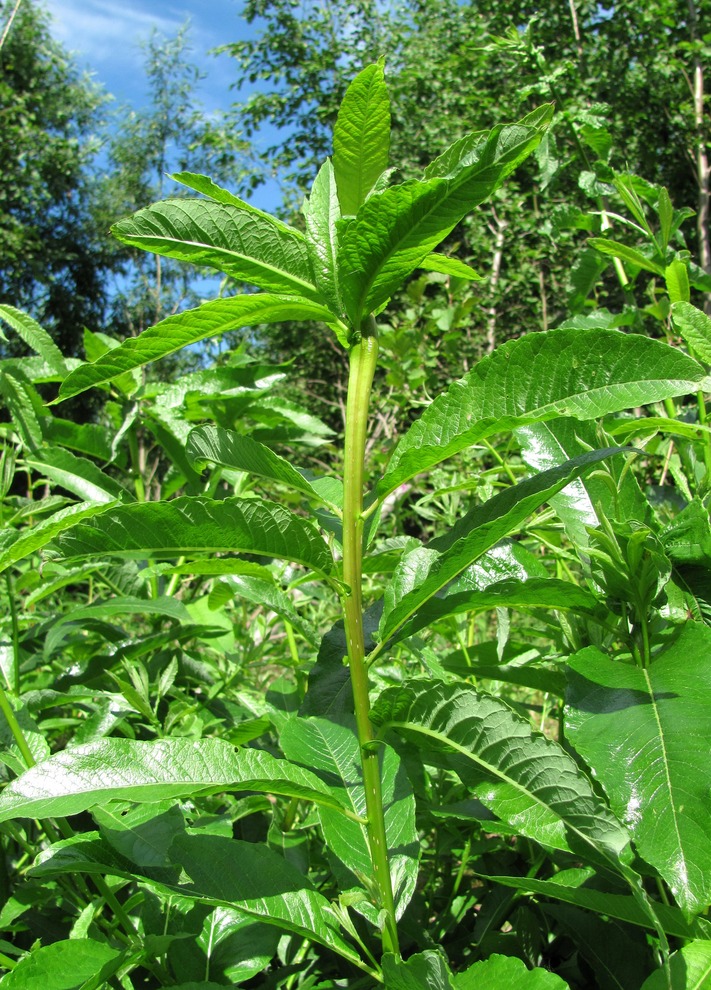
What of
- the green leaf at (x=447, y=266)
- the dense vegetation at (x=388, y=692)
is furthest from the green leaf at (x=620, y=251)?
the green leaf at (x=447, y=266)

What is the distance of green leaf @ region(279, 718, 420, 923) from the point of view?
0.69m

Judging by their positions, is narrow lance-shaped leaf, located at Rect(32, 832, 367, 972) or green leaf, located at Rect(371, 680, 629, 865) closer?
green leaf, located at Rect(371, 680, 629, 865)

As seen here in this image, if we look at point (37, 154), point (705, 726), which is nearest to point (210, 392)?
point (705, 726)

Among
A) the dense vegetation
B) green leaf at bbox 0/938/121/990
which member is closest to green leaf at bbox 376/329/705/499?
the dense vegetation

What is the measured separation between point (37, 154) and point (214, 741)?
1875cm

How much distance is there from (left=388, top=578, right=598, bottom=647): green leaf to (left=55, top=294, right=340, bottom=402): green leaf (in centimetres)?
28

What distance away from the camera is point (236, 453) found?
2.17ft

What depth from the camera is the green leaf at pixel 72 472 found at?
1.18m

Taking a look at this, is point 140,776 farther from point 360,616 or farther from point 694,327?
point 694,327

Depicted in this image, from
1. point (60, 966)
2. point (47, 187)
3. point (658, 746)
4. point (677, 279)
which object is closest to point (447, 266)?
point (677, 279)

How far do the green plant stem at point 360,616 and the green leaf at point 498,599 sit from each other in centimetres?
6

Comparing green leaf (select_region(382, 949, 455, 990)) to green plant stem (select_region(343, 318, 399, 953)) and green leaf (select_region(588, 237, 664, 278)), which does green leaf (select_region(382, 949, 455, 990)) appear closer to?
green plant stem (select_region(343, 318, 399, 953))

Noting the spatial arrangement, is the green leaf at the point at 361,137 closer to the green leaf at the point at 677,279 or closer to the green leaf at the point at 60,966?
the green leaf at the point at 677,279

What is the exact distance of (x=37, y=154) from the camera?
1634 cm
